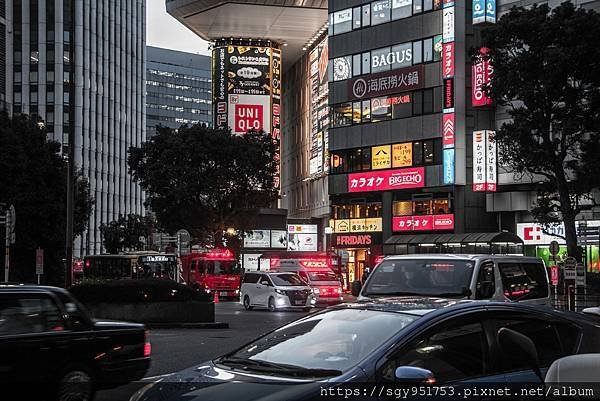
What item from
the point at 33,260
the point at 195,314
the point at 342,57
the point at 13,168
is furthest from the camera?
the point at 342,57

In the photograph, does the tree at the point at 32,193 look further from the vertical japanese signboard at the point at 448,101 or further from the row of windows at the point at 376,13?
the row of windows at the point at 376,13

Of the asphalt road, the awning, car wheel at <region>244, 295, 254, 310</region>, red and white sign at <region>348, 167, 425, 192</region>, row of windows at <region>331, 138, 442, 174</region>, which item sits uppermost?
row of windows at <region>331, 138, 442, 174</region>

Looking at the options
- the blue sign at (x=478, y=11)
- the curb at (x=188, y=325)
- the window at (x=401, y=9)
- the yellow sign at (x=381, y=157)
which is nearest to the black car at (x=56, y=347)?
the curb at (x=188, y=325)

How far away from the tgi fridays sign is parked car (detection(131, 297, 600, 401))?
4324 cm

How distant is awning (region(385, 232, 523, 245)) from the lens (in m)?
46.0

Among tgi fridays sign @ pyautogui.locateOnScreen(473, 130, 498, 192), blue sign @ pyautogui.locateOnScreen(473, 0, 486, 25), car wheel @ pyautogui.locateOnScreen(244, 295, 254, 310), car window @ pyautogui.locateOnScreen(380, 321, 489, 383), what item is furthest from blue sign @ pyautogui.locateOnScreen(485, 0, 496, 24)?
car window @ pyautogui.locateOnScreen(380, 321, 489, 383)

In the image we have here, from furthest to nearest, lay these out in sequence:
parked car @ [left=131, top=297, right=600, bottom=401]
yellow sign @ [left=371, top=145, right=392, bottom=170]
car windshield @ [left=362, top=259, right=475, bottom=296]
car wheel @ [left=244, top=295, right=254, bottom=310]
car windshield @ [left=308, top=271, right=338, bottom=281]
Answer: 1. yellow sign @ [left=371, top=145, right=392, bottom=170]
2. car windshield @ [left=308, top=271, right=338, bottom=281]
3. car wheel @ [left=244, top=295, right=254, bottom=310]
4. car windshield @ [left=362, top=259, right=475, bottom=296]
5. parked car @ [left=131, top=297, right=600, bottom=401]

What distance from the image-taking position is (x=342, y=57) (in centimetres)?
5931

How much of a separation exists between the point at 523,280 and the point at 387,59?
43.3 m

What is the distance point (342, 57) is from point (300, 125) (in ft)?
92.7

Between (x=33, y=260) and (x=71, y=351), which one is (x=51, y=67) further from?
(x=71, y=351)

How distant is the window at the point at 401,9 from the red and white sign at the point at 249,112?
31.2 metres

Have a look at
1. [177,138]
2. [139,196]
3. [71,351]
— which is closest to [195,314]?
[71,351]

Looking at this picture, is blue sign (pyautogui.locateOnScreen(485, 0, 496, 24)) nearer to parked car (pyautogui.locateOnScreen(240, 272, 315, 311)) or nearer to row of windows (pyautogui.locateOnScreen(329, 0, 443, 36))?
row of windows (pyautogui.locateOnScreen(329, 0, 443, 36))
